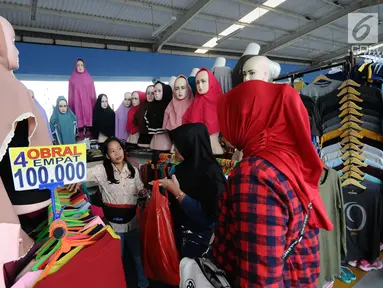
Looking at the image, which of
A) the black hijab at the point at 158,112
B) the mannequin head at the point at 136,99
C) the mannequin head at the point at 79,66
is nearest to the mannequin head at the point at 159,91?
the black hijab at the point at 158,112

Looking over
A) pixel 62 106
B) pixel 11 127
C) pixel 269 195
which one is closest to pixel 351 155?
pixel 269 195

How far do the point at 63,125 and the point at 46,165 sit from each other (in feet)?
10.8

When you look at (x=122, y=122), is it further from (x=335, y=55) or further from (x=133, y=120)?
(x=335, y=55)

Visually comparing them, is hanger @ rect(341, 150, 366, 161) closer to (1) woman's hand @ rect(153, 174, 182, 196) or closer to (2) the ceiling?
(1) woman's hand @ rect(153, 174, 182, 196)

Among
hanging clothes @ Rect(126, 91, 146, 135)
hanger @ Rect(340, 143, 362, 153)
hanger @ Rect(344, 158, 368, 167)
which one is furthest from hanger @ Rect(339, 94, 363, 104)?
hanging clothes @ Rect(126, 91, 146, 135)

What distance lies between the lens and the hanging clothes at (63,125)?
12.2ft

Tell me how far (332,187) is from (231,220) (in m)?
1.13

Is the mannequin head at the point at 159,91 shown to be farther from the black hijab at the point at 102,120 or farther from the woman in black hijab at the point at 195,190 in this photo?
the woman in black hijab at the point at 195,190

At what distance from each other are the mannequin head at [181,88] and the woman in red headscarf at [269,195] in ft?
6.21

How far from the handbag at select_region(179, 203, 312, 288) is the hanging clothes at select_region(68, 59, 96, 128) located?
358cm

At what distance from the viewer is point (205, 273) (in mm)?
833

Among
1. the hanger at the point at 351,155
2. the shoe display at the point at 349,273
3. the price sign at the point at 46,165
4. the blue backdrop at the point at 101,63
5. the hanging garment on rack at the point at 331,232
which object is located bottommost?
the shoe display at the point at 349,273

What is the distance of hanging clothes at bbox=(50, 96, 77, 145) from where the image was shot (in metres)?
3.72

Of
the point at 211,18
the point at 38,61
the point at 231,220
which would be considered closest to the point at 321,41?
the point at 211,18
